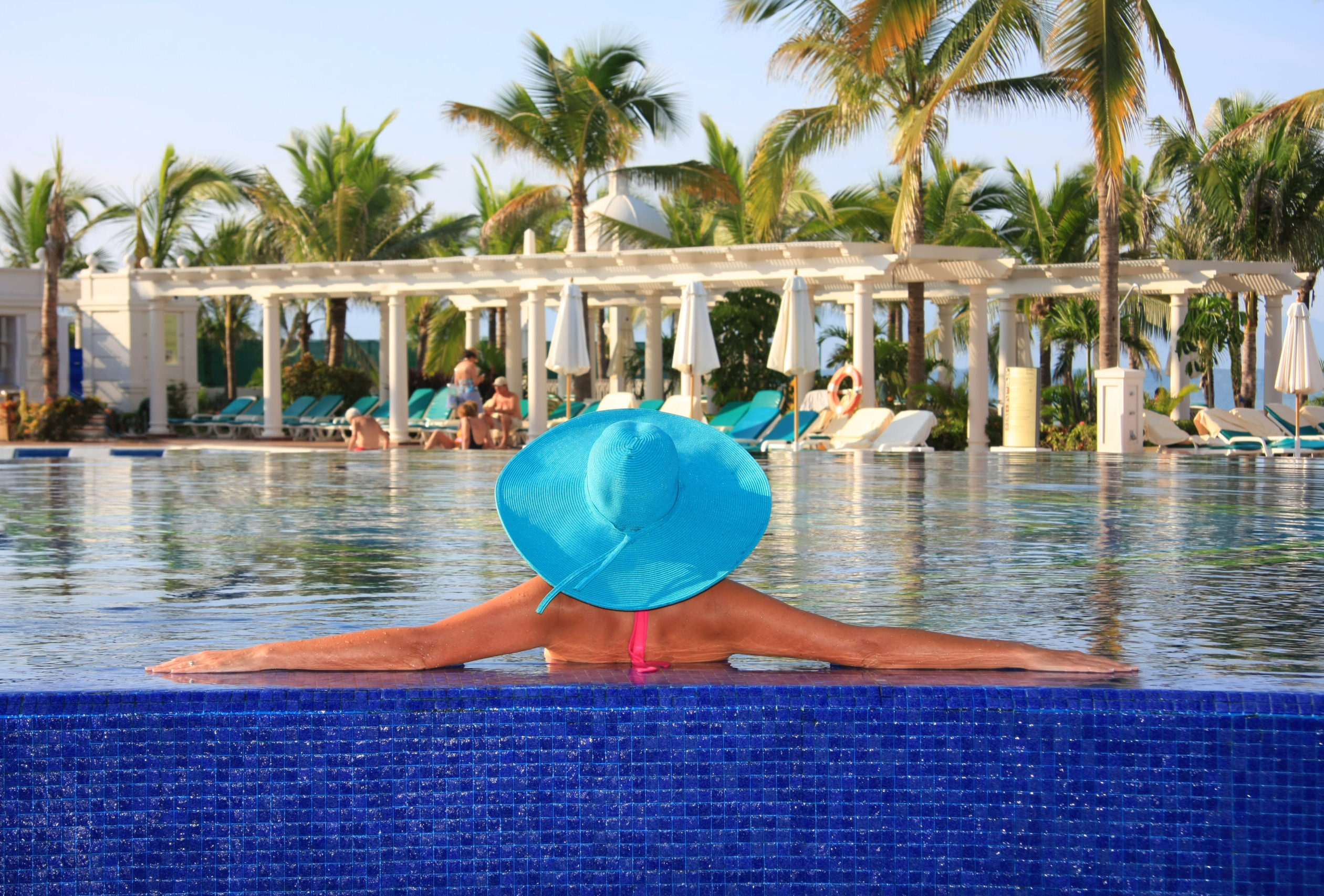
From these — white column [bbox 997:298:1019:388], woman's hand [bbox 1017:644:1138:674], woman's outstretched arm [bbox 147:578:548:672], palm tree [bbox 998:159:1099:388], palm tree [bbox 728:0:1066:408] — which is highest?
palm tree [bbox 728:0:1066:408]

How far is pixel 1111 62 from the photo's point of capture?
16141mm

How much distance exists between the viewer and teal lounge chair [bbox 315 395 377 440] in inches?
1057

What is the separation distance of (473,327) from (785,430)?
1218 centimetres

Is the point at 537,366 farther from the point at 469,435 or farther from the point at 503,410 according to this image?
the point at 469,435

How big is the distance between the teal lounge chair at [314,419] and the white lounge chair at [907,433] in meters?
13.8

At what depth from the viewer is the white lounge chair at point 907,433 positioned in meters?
17.3

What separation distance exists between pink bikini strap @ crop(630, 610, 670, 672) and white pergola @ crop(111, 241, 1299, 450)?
1770 centimetres

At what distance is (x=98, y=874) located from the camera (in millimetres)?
2512

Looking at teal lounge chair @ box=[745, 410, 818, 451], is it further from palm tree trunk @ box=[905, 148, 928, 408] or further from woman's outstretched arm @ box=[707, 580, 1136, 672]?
woman's outstretched arm @ box=[707, 580, 1136, 672]

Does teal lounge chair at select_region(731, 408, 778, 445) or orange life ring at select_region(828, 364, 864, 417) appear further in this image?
teal lounge chair at select_region(731, 408, 778, 445)

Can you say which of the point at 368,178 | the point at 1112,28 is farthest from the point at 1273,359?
the point at 368,178

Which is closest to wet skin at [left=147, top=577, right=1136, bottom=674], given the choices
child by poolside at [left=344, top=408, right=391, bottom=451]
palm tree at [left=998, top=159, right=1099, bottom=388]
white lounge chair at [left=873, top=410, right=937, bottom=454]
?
white lounge chair at [left=873, top=410, right=937, bottom=454]

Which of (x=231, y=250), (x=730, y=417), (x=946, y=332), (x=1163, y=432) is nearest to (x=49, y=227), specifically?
(x=231, y=250)

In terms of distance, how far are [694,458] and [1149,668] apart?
1.11 meters
